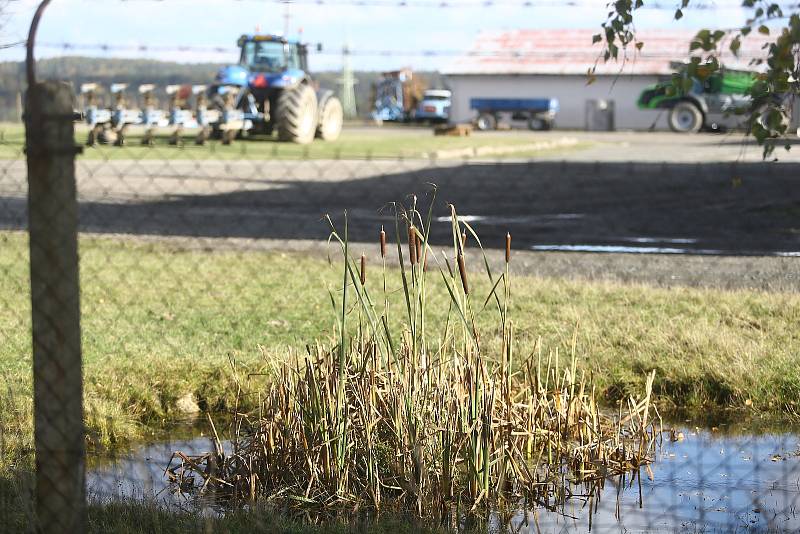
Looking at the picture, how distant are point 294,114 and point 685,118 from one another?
2000cm

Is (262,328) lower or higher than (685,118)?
higher

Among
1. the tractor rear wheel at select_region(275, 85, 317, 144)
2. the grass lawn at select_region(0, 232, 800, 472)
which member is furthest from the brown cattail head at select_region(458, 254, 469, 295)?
the tractor rear wheel at select_region(275, 85, 317, 144)

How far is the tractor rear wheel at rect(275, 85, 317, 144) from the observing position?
26203 millimetres

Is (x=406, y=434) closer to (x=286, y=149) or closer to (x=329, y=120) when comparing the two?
(x=286, y=149)

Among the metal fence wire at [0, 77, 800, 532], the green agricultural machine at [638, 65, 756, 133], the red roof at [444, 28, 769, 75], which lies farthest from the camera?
the red roof at [444, 28, 769, 75]

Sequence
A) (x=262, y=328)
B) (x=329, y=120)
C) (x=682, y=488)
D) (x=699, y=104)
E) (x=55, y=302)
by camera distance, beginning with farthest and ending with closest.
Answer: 1. (x=699, y=104)
2. (x=329, y=120)
3. (x=262, y=328)
4. (x=682, y=488)
5. (x=55, y=302)

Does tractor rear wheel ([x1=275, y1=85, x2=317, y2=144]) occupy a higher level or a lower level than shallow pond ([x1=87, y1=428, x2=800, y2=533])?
lower

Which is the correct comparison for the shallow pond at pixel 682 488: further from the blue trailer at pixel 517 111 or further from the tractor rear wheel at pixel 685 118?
the blue trailer at pixel 517 111

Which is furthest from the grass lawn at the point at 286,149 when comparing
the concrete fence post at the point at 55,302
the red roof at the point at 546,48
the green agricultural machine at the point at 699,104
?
the red roof at the point at 546,48

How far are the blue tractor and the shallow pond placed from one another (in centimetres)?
2080

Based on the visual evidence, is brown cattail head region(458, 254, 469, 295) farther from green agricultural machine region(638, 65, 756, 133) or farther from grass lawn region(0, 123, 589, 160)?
green agricultural machine region(638, 65, 756, 133)

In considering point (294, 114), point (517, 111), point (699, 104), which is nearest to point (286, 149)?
point (294, 114)

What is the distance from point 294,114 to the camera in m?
26.2

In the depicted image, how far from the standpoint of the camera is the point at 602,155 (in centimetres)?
2677
